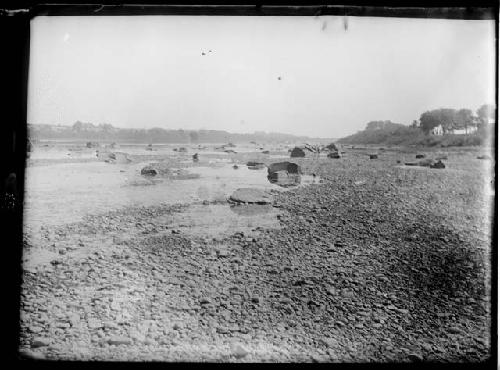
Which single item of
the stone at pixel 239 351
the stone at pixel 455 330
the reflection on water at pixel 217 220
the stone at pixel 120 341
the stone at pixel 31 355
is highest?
the reflection on water at pixel 217 220

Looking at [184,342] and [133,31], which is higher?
[133,31]

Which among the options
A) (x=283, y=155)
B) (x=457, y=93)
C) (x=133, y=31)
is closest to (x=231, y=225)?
(x=283, y=155)

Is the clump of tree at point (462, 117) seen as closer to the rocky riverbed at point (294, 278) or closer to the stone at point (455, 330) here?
the rocky riverbed at point (294, 278)

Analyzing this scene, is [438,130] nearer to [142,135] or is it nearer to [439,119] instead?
[439,119]

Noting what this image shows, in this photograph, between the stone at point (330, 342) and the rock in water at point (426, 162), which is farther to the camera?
the rock in water at point (426, 162)

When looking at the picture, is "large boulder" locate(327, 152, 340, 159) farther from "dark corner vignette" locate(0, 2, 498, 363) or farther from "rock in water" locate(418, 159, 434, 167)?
"rock in water" locate(418, 159, 434, 167)

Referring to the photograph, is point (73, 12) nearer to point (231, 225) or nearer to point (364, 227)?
point (231, 225)

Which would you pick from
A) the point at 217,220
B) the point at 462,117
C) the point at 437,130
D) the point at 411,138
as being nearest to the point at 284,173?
the point at 217,220

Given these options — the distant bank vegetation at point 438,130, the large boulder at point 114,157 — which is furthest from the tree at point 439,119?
the large boulder at point 114,157
